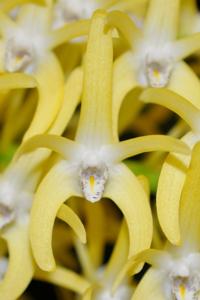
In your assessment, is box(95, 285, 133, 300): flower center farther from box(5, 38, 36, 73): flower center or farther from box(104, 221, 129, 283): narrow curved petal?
box(5, 38, 36, 73): flower center

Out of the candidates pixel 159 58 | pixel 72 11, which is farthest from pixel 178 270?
pixel 72 11

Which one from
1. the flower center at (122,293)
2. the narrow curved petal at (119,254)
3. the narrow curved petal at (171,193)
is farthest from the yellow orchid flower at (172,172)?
the flower center at (122,293)

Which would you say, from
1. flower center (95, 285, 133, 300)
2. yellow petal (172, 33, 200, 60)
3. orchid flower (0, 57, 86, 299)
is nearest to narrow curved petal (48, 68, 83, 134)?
orchid flower (0, 57, 86, 299)

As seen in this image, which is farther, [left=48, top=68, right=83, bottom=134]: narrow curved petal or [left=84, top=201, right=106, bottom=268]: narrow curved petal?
[left=84, top=201, right=106, bottom=268]: narrow curved petal

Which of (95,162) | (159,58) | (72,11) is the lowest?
(95,162)

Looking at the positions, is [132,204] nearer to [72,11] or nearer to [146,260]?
[146,260]

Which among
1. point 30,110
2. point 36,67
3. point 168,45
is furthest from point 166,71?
point 30,110

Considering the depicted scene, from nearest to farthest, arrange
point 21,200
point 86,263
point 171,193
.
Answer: point 171,193
point 21,200
point 86,263
